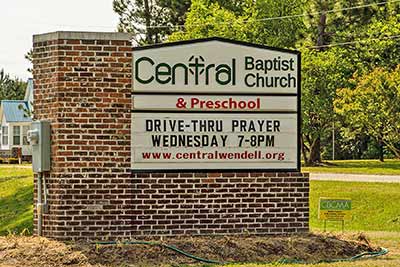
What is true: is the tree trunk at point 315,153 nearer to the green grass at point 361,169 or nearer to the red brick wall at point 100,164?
the green grass at point 361,169

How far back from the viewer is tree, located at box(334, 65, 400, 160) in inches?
1677

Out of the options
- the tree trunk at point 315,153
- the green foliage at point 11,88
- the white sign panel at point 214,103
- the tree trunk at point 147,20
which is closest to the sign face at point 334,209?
the white sign panel at point 214,103

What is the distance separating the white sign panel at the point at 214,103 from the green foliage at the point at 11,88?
252 ft

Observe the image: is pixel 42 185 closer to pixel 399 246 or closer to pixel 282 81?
pixel 282 81

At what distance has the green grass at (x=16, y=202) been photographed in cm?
2669

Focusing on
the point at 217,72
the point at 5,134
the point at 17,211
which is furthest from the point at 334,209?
the point at 5,134

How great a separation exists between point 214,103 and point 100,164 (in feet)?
6.36

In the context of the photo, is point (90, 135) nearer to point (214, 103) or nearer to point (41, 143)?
point (41, 143)

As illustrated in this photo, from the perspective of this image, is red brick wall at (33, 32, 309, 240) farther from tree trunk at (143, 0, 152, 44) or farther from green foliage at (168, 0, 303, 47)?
tree trunk at (143, 0, 152, 44)

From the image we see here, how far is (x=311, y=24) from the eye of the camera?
52.3 meters

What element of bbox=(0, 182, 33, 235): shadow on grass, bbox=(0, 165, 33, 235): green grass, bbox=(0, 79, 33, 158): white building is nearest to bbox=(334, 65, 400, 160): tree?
bbox=(0, 165, 33, 235): green grass

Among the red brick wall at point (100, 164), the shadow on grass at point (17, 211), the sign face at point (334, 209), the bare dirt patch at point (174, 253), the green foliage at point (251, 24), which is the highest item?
the green foliage at point (251, 24)

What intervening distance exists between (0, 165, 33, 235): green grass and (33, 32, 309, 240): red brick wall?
9490mm

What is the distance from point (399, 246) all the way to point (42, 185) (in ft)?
18.8
